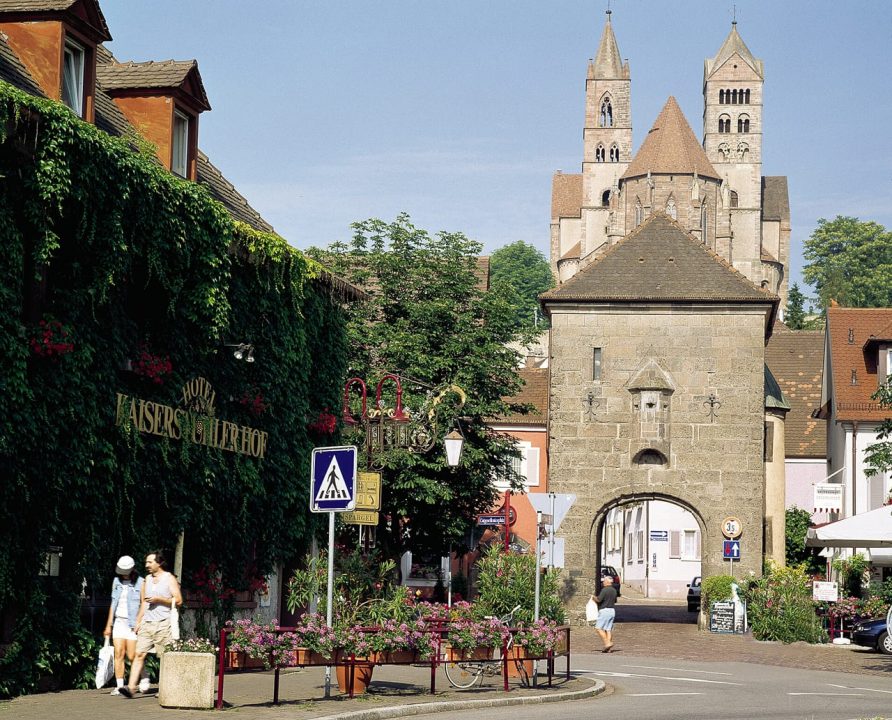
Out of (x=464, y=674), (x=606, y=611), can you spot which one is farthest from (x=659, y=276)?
(x=464, y=674)

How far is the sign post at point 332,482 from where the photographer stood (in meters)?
15.4

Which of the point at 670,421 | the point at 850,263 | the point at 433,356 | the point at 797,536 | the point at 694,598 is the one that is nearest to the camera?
the point at 433,356

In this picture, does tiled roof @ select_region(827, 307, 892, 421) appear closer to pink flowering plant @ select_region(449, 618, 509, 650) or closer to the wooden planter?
pink flowering plant @ select_region(449, 618, 509, 650)

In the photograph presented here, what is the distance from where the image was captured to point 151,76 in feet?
68.3

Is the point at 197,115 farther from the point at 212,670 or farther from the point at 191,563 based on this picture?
the point at 212,670

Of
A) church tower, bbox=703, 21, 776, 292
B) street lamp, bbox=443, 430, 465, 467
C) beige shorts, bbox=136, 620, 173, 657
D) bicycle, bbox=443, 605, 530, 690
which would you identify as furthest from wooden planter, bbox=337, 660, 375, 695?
church tower, bbox=703, 21, 776, 292

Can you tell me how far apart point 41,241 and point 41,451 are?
7.49ft

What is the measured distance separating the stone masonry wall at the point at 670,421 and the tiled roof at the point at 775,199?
101 m

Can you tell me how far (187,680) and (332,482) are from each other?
2578 millimetres

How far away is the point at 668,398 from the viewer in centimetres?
4334

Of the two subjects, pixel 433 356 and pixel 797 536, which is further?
pixel 797 536

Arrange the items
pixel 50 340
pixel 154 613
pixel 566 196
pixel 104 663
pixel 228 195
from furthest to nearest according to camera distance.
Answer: pixel 566 196, pixel 228 195, pixel 104 663, pixel 50 340, pixel 154 613

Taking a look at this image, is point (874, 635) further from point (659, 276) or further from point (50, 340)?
point (50, 340)

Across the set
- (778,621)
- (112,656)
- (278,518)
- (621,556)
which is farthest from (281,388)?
(621,556)
